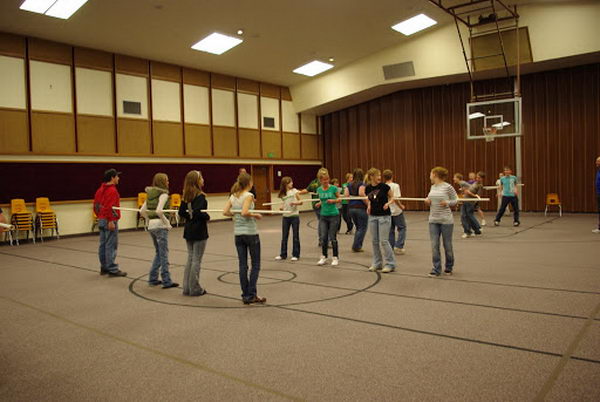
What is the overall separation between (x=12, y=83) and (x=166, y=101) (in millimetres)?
5184

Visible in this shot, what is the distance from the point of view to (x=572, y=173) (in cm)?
1639

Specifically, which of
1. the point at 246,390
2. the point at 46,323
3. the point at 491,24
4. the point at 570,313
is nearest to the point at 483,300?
the point at 570,313

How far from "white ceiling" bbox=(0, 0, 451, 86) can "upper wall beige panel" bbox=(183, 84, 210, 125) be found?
3.25ft

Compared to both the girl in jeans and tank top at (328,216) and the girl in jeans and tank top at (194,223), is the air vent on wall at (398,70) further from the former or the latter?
the girl in jeans and tank top at (194,223)

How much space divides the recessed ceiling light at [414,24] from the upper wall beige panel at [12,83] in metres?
12.1

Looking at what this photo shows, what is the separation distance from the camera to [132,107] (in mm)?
16312

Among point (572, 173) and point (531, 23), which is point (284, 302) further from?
point (572, 173)

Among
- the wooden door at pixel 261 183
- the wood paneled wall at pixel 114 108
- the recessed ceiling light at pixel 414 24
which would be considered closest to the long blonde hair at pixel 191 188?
the wood paneled wall at pixel 114 108

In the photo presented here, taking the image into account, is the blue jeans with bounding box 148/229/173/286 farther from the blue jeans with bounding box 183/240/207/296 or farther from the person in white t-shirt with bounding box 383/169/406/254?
the person in white t-shirt with bounding box 383/169/406/254

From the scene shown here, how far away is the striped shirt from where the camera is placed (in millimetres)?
6715

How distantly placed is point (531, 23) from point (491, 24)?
122 cm

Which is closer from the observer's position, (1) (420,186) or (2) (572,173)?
(2) (572,173)

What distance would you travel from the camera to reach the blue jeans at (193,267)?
594 centimetres

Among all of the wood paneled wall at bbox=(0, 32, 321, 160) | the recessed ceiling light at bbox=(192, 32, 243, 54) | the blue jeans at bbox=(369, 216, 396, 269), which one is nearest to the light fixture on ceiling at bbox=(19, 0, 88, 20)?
the wood paneled wall at bbox=(0, 32, 321, 160)
